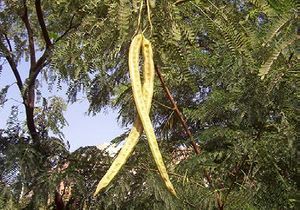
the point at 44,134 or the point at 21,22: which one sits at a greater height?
the point at 21,22

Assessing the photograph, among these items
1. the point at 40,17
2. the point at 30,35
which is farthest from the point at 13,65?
the point at 40,17

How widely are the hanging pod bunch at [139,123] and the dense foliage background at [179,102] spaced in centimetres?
23

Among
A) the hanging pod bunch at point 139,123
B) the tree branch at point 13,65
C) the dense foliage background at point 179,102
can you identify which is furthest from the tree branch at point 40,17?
the hanging pod bunch at point 139,123

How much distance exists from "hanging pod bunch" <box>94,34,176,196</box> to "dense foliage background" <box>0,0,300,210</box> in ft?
0.74

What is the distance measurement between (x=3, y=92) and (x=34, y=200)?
1580 millimetres

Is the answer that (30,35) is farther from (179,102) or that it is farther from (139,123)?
(139,123)

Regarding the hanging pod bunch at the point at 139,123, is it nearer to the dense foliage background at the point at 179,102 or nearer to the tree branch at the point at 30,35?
the dense foliage background at the point at 179,102

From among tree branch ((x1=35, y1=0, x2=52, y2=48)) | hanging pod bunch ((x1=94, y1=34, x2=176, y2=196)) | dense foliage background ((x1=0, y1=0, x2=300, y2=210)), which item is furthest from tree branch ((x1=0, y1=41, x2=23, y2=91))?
hanging pod bunch ((x1=94, y1=34, x2=176, y2=196))

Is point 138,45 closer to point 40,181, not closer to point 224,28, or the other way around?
point 224,28

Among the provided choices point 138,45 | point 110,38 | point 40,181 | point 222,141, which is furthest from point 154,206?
point 138,45

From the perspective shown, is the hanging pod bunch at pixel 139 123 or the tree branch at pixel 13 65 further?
the tree branch at pixel 13 65

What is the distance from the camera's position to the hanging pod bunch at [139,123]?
0.78 metres

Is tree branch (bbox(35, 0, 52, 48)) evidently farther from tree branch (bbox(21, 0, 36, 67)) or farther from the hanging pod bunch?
the hanging pod bunch

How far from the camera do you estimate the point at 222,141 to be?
306 centimetres
